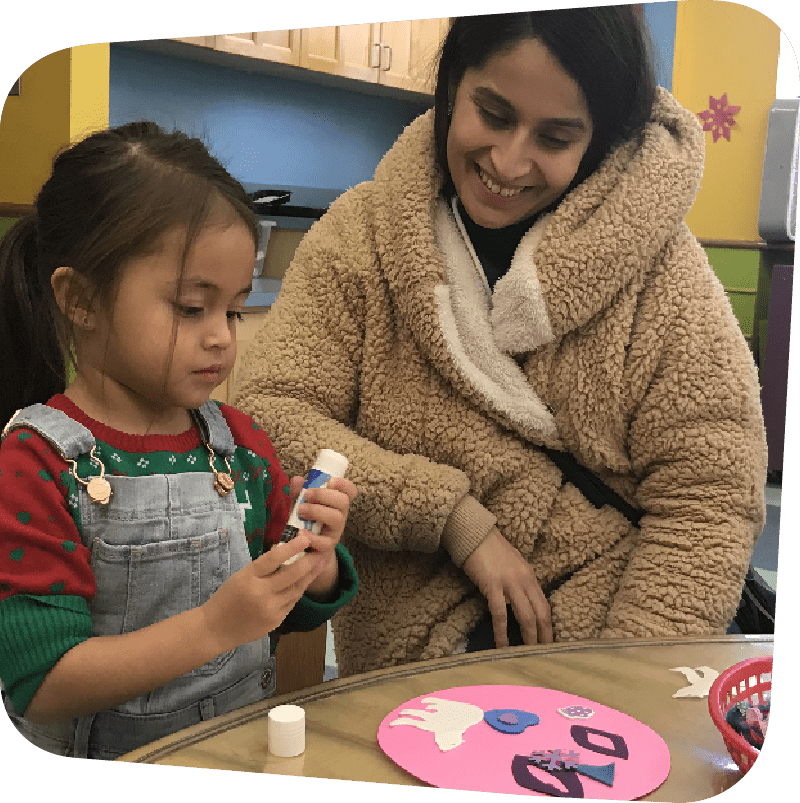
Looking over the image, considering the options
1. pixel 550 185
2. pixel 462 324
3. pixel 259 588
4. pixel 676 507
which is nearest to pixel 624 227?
pixel 550 185

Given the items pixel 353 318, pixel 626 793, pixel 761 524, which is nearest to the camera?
pixel 626 793

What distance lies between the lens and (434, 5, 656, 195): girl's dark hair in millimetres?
1055

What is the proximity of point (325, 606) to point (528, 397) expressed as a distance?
0.33 m

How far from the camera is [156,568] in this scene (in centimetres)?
104

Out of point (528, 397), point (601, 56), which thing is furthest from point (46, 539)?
point (601, 56)

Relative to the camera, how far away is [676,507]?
3.59 ft

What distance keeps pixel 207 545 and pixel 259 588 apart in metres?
0.13

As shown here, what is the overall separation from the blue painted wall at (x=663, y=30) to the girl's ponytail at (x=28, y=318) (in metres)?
0.71

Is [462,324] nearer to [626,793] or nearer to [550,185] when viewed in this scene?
[550,185]

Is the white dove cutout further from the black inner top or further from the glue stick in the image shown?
the black inner top

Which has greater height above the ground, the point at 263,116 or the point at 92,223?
the point at 263,116

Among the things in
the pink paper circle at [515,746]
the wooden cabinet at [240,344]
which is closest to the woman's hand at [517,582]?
the pink paper circle at [515,746]

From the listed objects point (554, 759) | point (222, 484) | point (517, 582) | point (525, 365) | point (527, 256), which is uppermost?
point (527, 256)

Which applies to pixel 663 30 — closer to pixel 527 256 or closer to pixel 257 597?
pixel 527 256
